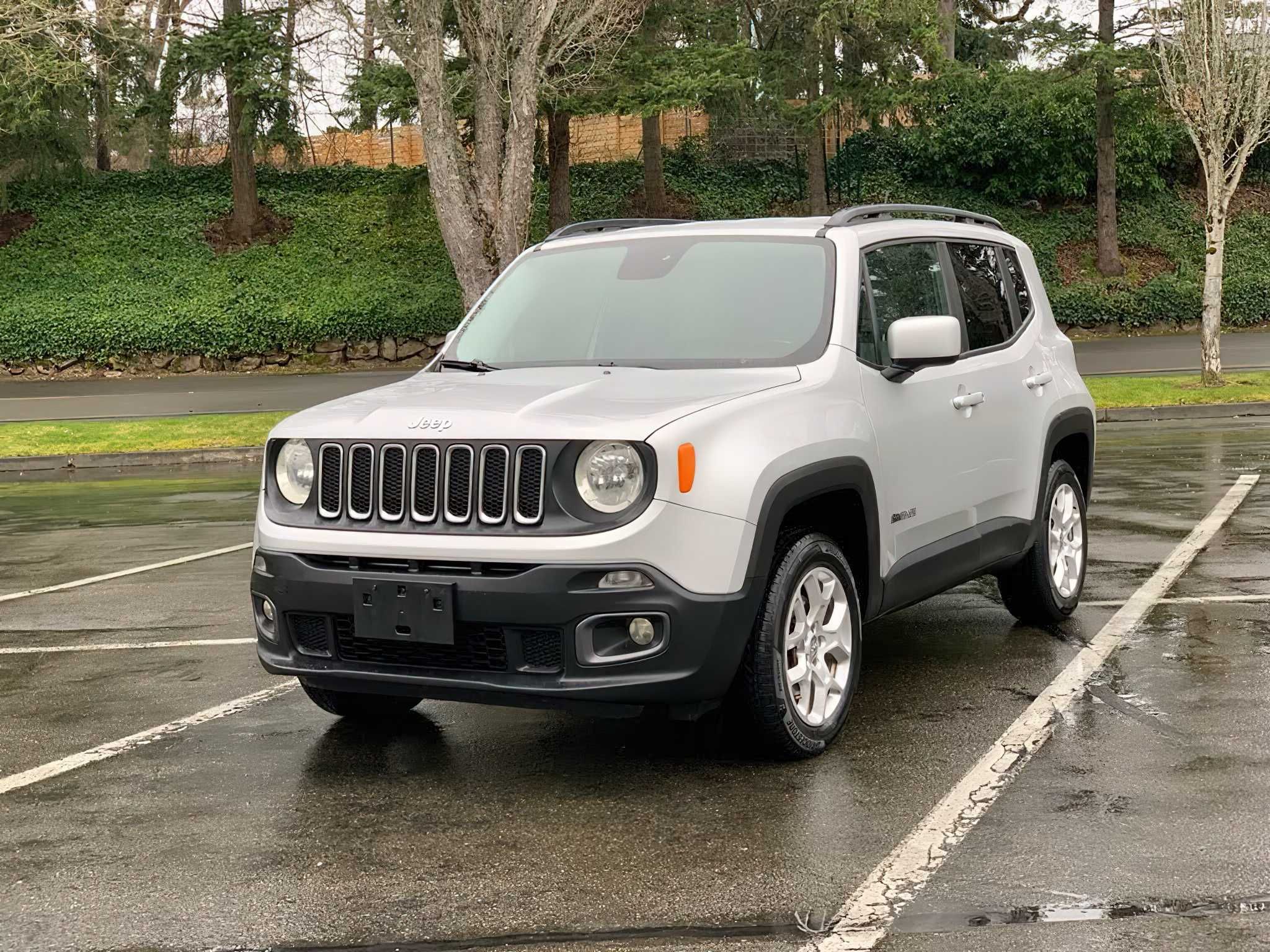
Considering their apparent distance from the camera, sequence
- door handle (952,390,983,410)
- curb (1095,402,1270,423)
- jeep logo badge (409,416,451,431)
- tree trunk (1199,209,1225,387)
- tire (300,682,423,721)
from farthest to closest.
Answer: tree trunk (1199,209,1225,387), curb (1095,402,1270,423), door handle (952,390,983,410), tire (300,682,423,721), jeep logo badge (409,416,451,431)

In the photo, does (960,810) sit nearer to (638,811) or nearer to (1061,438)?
(638,811)

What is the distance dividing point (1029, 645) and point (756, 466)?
2667mm

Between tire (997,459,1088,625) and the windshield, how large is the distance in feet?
6.21

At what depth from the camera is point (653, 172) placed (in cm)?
3791

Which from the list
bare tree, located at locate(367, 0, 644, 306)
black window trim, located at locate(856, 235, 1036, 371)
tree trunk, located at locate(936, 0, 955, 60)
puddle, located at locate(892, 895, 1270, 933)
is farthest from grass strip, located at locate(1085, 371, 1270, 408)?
puddle, located at locate(892, 895, 1270, 933)

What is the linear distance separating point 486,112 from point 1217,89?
969 cm

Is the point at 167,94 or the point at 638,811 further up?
the point at 167,94

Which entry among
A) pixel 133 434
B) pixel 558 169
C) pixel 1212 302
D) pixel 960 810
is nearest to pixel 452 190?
pixel 133 434

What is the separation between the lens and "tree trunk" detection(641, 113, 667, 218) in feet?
123

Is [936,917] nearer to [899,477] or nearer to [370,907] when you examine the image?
[370,907]

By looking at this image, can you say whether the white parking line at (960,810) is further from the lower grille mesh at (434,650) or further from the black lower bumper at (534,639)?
the lower grille mesh at (434,650)

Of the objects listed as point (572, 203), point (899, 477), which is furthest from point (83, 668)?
point (572, 203)

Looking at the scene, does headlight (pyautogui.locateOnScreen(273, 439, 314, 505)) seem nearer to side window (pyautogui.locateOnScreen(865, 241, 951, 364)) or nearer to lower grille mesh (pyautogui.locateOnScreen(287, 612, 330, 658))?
lower grille mesh (pyautogui.locateOnScreen(287, 612, 330, 658))

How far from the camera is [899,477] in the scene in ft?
19.0
